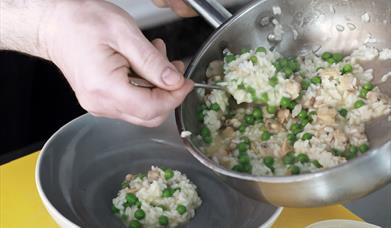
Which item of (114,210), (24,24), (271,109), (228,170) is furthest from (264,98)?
(24,24)

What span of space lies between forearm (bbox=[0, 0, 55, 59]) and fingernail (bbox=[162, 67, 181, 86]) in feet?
0.98

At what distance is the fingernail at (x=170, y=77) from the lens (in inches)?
39.9

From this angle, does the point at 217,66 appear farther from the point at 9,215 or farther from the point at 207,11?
the point at 9,215

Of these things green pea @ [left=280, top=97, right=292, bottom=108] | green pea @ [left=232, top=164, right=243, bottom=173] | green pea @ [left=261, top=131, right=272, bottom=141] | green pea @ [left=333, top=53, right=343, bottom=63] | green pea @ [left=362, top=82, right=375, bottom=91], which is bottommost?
green pea @ [left=232, top=164, right=243, bottom=173]

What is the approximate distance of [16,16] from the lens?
1.33 metres

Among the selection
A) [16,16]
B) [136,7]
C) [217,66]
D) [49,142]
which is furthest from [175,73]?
[136,7]

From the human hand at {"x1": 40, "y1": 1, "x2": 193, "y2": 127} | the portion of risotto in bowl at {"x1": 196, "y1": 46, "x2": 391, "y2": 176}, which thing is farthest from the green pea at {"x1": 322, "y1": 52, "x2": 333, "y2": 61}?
the human hand at {"x1": 40, "y1": 1, "x2": 193, "y2": 127}

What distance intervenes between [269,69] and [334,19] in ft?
0.59

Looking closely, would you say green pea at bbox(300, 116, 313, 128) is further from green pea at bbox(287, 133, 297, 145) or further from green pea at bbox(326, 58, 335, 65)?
green pea at bbox(326, 58, 335, 65)

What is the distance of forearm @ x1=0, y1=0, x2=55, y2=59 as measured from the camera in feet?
3.97

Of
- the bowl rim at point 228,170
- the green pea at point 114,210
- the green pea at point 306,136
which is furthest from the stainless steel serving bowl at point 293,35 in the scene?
the green pea at point 114,210

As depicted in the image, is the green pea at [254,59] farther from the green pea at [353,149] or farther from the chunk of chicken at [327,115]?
the green pea at [353,149]

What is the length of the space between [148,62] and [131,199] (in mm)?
306

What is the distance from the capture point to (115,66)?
103 cm
